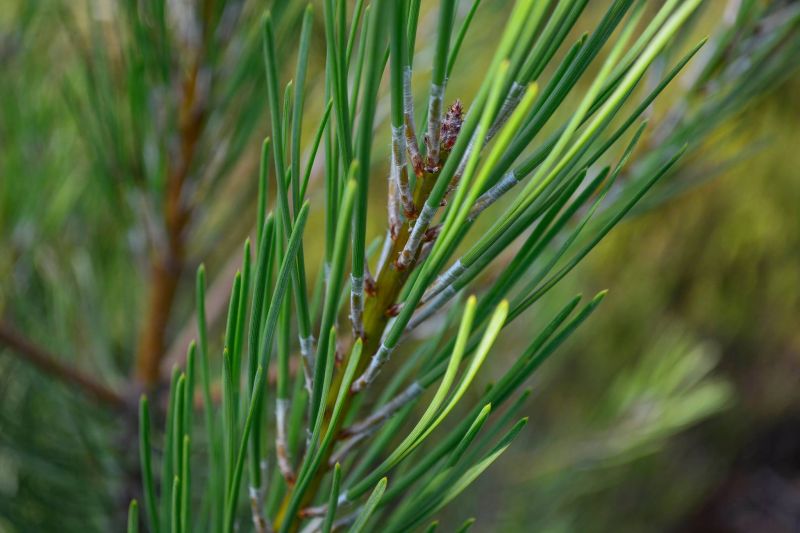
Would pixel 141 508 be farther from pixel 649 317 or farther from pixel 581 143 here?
pixel 649 317

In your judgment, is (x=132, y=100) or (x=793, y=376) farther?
(x=793, y=376)

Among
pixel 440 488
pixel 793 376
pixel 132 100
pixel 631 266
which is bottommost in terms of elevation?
pixel 793 376

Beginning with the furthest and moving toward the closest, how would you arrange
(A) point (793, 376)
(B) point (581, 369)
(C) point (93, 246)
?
1. (A) point (793, 376)
2. (B) point (581, 369)
3. (C) point (93, 246)

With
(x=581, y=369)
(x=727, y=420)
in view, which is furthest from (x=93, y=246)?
Answer: (x=727, y=420)
